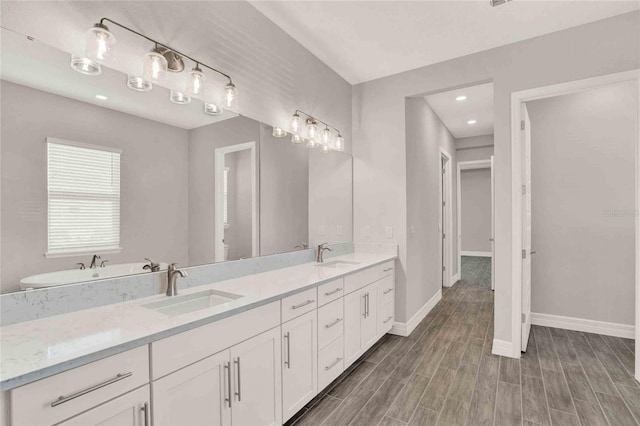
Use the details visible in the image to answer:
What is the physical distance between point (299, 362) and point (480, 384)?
57.5 inches

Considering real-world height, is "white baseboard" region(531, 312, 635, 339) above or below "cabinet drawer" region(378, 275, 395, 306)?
below

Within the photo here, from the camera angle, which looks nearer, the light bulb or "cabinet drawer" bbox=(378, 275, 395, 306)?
the light bulb

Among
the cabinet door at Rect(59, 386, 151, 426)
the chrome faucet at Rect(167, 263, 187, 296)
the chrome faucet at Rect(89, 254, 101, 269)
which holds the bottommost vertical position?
the cabinet door at Rect(59, 386, 151, 426)

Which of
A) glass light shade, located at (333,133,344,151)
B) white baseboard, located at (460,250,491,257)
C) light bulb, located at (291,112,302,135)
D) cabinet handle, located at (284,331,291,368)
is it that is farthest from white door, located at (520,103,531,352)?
white baseboard, located at (460,250,491,257)

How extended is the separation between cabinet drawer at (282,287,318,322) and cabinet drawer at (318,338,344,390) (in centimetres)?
36

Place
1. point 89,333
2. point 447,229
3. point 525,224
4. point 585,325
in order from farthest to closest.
A: point 447,229, point 585,325, point 525,224, point 89,333

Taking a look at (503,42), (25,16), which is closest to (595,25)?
(503,42)

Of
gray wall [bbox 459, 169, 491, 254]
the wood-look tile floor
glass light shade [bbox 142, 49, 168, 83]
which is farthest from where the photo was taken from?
gray wall [bbox 459, 169, 491, 254]

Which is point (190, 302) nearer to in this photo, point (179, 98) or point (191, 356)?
point (191, 356)

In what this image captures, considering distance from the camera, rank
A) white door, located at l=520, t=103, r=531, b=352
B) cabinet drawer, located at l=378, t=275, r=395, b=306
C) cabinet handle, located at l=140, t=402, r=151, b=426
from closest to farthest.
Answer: cabinet handle, located at l=140, t=402, r=151, b=426 < white door, located at l=520, t=103, r=531, b=352 < cabinet drawer, located at l=378, t=275, r=395, b=306

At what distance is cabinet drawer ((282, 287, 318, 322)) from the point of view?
180cm

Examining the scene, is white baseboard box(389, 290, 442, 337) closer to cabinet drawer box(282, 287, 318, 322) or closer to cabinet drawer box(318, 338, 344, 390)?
cabinet drawer box(318, 338, 344, 390)

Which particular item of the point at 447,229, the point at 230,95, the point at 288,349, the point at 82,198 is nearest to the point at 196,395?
the point at 288,349

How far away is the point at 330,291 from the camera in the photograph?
7.25ft
